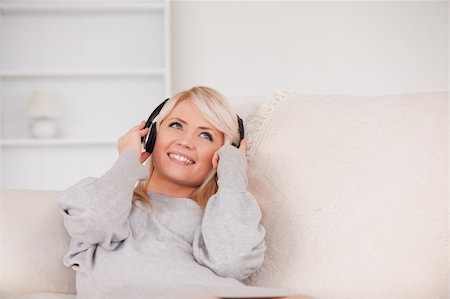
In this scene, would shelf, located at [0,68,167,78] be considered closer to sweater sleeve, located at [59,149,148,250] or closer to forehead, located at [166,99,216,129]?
forehead, located at [166,99,216,129]

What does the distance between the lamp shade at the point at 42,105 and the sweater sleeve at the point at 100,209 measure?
6.95 ft

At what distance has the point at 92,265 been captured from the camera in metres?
1.37

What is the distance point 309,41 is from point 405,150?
244 centimetres

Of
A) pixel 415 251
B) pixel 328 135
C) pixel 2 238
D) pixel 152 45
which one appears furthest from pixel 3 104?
pixel 415 251

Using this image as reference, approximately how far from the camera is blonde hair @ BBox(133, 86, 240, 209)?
5.14 ft

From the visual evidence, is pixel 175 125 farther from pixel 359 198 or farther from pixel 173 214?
pixel 359 198

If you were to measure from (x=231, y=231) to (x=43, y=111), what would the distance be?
2.30 metres

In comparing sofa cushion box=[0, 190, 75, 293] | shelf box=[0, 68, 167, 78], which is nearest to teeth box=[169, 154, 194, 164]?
sofa cushion box=[0, 190, 75, 293]

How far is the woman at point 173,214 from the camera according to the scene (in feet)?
4.37

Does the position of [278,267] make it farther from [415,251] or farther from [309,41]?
[309,41]

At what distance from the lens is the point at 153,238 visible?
4.64 feet

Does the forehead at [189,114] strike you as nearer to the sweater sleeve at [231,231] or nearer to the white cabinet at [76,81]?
the sweater sleeve at [231,231]

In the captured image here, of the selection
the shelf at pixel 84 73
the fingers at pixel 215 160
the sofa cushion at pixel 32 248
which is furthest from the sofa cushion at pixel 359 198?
the shelf at pixel 84 73

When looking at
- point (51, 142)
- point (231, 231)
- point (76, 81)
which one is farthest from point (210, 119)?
point (76, 81)
